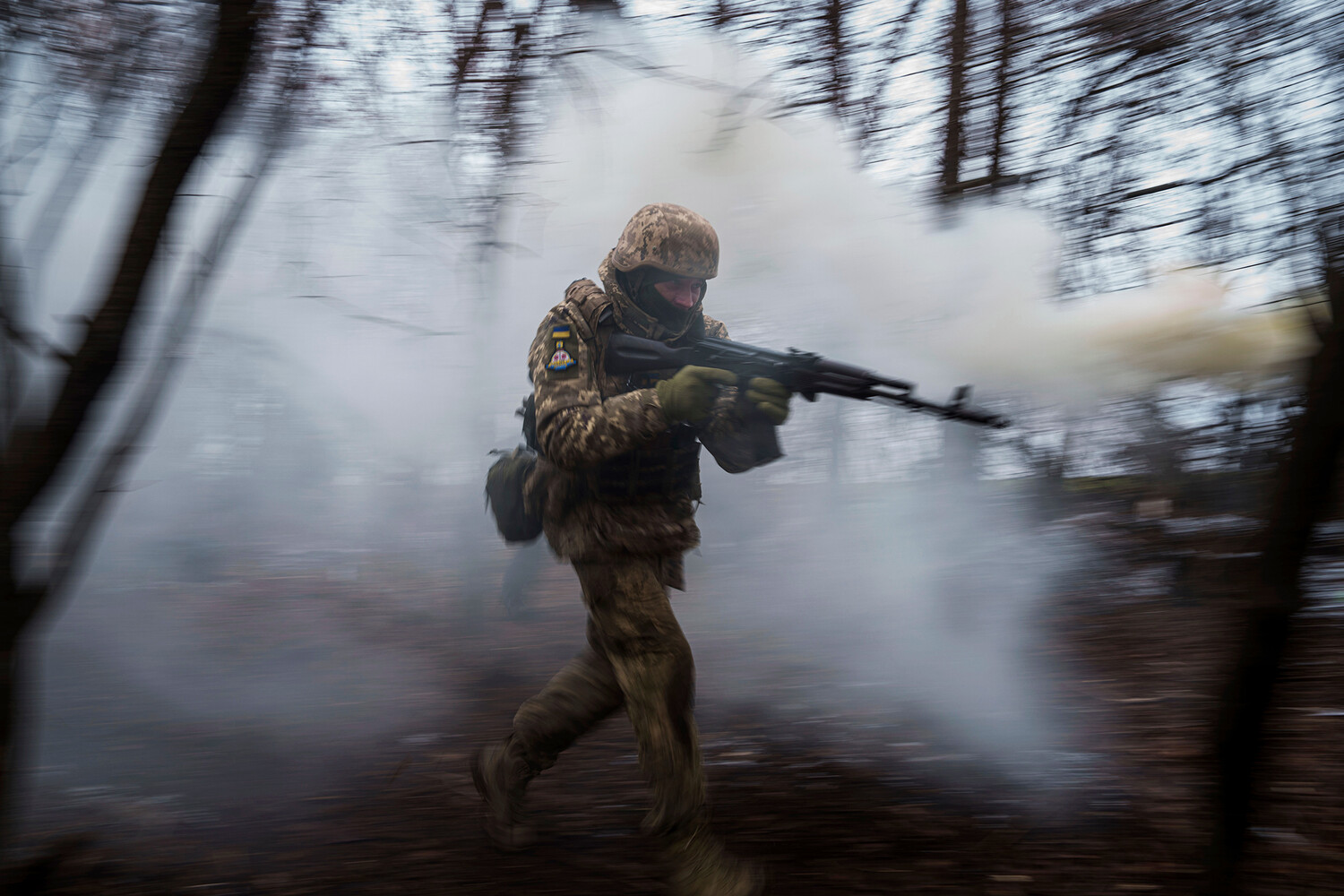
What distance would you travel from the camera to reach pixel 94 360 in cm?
188

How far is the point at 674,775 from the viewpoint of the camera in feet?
6.95

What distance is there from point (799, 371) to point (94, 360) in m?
1.63

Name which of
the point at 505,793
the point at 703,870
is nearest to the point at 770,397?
the point at 703,870

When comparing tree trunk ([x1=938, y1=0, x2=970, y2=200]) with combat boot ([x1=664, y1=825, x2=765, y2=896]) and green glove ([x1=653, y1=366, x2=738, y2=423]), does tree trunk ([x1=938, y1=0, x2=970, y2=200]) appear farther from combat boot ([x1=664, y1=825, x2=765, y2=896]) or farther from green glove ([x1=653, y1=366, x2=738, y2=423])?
combat boot ([x1=664, y1=825, x2=765, y2=896])

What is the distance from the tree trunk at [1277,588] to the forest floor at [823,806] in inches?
2.2

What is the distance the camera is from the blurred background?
73.3 inches

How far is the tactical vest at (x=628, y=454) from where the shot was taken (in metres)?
2.31

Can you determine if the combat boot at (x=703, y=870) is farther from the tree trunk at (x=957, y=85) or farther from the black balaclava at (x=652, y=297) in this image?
the tree trunk at (x=957, y=85)

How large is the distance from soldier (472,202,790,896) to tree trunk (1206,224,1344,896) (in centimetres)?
102

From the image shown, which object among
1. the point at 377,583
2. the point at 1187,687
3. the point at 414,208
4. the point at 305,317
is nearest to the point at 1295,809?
the point at 1187,687

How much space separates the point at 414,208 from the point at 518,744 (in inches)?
68.9

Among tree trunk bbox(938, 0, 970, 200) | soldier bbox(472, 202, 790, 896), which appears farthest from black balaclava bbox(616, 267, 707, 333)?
tree trunk bbox(938, 0, 970, 200)

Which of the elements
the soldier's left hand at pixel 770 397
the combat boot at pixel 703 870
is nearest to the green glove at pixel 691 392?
the soldier's left hand at pixel 770 397

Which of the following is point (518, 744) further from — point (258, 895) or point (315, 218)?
point (315, 218)
